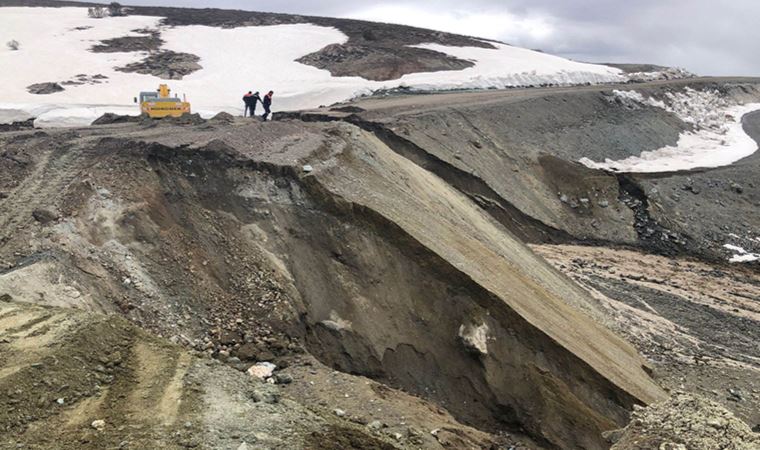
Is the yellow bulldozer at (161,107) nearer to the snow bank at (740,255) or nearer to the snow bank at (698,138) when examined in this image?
the snow bank at (698,138)

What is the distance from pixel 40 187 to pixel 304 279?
15.8 ft

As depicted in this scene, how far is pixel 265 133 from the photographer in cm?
1286

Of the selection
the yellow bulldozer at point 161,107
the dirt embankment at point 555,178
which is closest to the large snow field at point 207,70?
the yellow bulldozer at point 161,107

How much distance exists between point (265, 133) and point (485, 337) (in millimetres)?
6430

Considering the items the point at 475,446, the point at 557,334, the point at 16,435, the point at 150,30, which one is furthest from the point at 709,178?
the point at 150,30

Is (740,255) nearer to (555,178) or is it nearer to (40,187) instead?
(555,178)

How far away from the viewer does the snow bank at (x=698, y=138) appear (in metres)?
24.6

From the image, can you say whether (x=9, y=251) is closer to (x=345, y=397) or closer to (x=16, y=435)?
(x=16, y=435)

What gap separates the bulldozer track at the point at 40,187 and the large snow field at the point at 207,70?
8756mm

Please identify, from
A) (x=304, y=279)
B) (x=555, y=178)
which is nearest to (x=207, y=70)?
(x=555, y=178)

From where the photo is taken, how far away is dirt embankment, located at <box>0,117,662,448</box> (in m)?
8.73

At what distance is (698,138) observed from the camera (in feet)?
100

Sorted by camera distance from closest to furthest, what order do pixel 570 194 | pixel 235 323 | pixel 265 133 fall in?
pixel 235 323 < pixel 265 133 < pixel 570 194

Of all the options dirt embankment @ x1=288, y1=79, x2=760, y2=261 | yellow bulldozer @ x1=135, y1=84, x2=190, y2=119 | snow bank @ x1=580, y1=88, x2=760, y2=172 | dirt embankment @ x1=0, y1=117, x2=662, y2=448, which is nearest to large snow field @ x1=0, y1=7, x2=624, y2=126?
yellow bulldozer @ x1=135, y1=84, x2=190, y2=119
